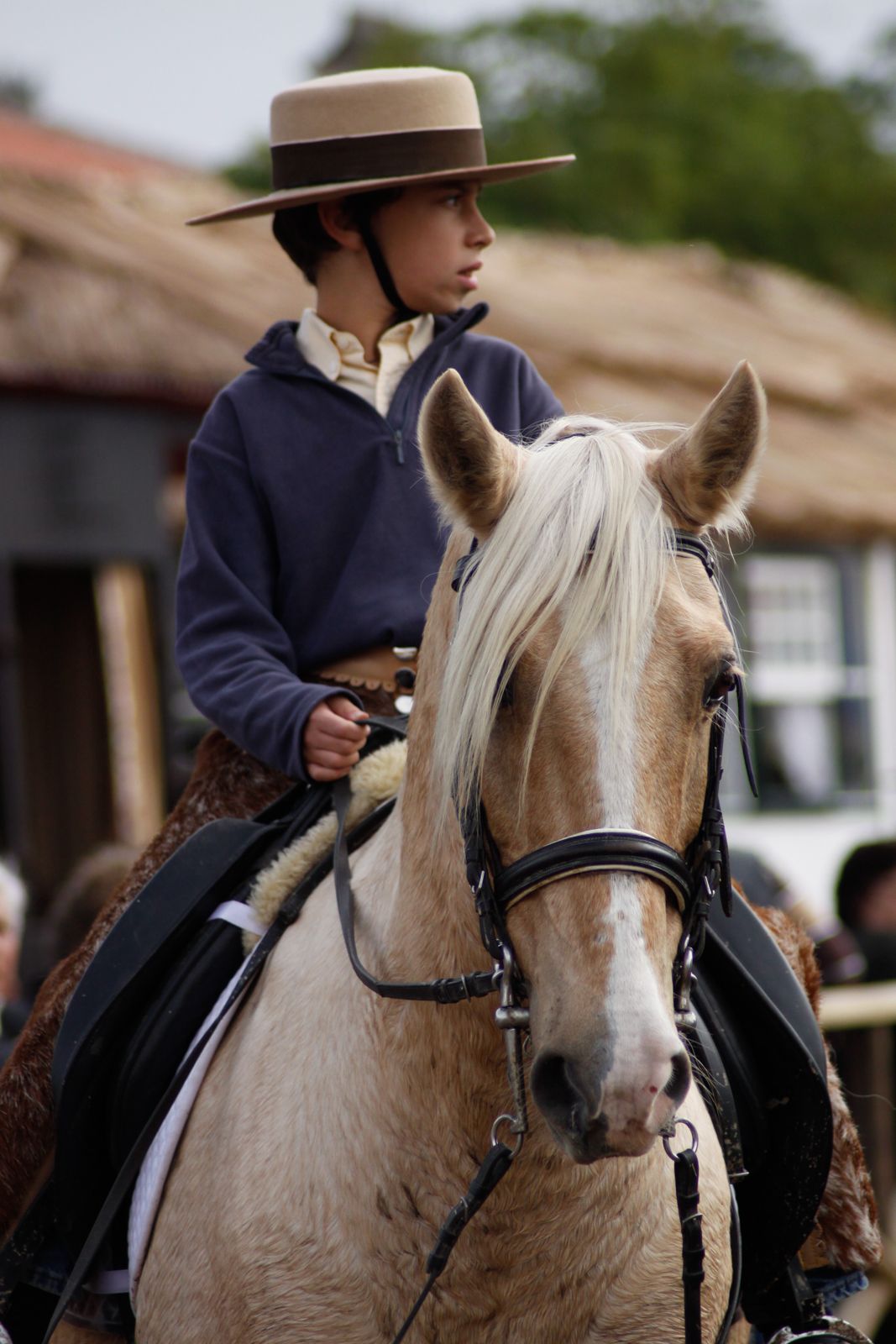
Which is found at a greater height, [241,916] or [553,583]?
[553,583]

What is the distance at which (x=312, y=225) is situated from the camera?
10.9 ft

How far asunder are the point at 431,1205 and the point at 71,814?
36.1 feet

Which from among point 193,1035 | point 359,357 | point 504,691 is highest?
point 359,357

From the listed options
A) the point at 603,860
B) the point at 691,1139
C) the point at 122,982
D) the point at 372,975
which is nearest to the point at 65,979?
the point at 122,982

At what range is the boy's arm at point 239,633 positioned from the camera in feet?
9.16

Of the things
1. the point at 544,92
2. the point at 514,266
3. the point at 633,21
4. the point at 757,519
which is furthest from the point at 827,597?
the point at 633,21

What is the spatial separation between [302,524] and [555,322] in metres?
13.0

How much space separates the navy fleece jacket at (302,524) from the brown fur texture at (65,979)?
0.27 meters

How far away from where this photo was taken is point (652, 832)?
2.03 meters

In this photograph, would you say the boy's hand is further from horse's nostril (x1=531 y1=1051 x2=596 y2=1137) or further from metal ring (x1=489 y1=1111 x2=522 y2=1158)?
horse's nostril (x1=531 y1=1051 x2=596 y2=1137)

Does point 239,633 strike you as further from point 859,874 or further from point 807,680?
point 807,680

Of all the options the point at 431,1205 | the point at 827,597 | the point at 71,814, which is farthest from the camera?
the point at 827,597

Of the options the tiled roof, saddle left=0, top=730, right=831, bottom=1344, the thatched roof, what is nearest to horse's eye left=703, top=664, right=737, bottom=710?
saddle left=0, top=730, right=831, bottom=1344

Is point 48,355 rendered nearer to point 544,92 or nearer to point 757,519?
point 757,519
